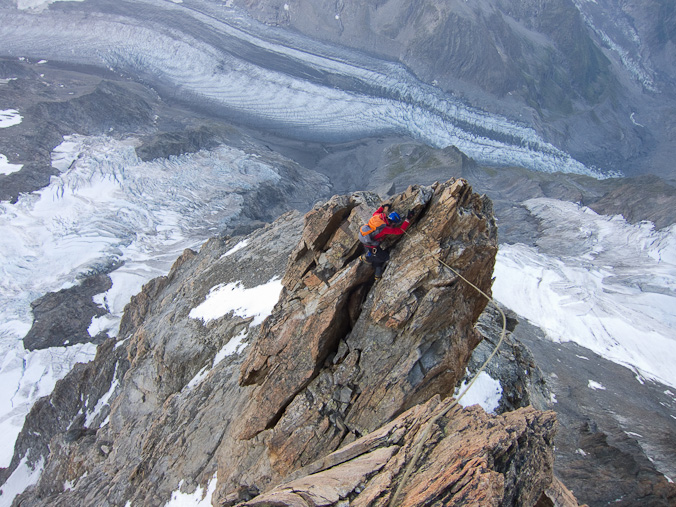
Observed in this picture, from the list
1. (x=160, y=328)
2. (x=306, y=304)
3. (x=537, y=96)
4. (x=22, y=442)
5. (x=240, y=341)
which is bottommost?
(x=22, y=442)

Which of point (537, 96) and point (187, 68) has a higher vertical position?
point (537, 96)

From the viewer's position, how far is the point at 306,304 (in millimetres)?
10414

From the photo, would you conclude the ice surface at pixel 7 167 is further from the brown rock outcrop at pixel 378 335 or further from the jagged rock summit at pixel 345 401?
the brown rock outcrop at pixel 378 335

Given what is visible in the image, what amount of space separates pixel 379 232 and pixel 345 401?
13.6 ft

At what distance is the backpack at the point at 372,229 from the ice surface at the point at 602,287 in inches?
1074

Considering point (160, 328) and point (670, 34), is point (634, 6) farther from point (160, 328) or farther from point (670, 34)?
point (160, 328)

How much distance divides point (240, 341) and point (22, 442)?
18693mm

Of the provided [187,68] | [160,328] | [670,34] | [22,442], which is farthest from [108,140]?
[670,34]

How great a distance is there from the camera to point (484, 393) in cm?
1228

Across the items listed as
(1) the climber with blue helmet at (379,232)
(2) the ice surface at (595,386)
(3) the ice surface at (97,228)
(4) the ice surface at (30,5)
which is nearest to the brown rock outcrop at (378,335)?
(1) the climber with blue helmet at (379,232)

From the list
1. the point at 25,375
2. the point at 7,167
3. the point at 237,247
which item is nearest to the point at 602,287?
the point at 237,247

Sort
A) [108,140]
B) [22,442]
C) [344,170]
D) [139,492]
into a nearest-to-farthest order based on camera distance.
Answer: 1. [139,492]
2. [22,442]
3. [108,140]
4. [344,170]

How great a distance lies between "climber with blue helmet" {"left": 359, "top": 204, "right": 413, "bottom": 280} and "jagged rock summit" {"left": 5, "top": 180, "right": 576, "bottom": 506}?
252 millimetres

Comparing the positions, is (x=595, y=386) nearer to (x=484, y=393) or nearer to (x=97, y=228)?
(x=484, y=393)
